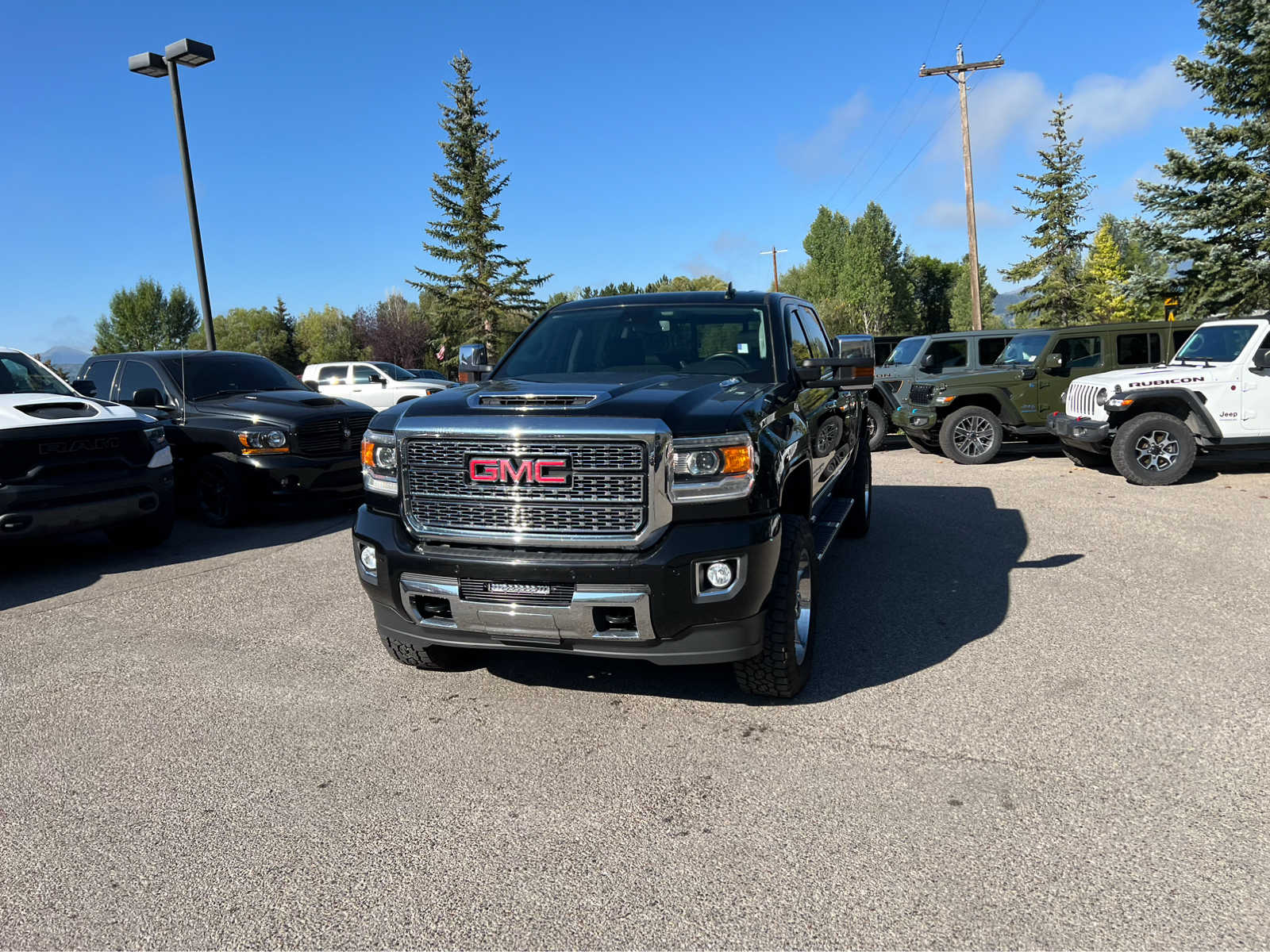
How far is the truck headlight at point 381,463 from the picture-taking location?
13.1 feet

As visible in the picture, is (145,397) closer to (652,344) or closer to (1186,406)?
(652,344)

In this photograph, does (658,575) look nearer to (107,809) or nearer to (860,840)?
(860,840)

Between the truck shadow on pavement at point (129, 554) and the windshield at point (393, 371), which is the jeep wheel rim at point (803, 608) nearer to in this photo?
the truck shadow on pavement at point (129, 554)

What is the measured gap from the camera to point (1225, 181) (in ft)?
57.8

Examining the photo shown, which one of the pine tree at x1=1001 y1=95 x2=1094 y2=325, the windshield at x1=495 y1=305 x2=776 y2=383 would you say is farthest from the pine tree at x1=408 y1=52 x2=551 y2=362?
the windshield at x1=495 y1=305 x2=776 y2=383

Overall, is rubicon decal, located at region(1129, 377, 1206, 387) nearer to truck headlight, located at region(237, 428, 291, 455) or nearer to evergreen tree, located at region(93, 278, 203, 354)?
truck headlight, located at region(237, 428, 291, 455)

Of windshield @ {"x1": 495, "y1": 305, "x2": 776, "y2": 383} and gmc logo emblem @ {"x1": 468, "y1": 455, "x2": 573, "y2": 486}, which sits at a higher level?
windshield @ {"x1": 495, "y1": 305, "x2": 776, "y2": 383}

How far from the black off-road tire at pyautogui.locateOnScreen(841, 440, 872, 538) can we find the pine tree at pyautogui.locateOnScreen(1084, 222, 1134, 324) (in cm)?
4170

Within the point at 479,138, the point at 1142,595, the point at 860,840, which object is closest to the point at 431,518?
the point at 860,840

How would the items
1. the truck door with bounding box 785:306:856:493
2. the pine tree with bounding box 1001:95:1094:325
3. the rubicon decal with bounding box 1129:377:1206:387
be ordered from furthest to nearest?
the pine tree with bounding box 1001:95:1094:325 < the rubicon decal with bounding box 1129:377:1206:387 < the truck door with bounding box 785:306:856:493

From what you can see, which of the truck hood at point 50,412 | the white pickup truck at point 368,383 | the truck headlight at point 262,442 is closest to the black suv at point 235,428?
the truck headlight at point 262,442

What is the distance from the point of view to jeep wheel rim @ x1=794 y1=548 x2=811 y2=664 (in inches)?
158

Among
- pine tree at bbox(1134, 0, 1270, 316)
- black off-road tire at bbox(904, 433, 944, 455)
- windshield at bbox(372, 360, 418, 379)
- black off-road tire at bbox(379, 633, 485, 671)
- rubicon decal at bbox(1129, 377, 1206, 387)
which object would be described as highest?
pine tree at bbox(1134, 0, 1270, 316)

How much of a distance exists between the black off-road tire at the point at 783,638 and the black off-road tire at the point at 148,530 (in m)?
5.64
